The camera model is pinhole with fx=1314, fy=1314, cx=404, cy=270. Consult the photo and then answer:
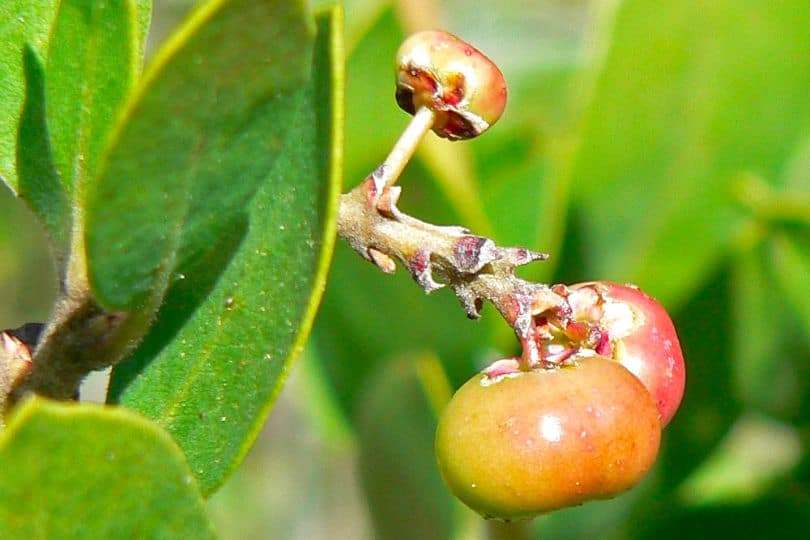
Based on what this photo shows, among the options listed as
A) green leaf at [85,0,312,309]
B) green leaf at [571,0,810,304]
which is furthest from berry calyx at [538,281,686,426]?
green leaf at [571,0,810,304]

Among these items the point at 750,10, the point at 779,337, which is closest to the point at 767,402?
the point at 779,337

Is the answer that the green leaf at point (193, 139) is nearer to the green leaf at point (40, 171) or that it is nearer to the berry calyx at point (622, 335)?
the green leaf at point (40, 171)

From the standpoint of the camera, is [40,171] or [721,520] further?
[721,520]

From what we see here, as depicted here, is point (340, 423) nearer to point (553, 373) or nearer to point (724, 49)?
point (724, 49)

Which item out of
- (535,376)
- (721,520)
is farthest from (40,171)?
(721,520)

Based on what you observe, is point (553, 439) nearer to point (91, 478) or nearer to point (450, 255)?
point (450, 255)

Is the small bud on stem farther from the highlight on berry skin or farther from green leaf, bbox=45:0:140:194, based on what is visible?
green leaf, bbox=45:0:140:194
